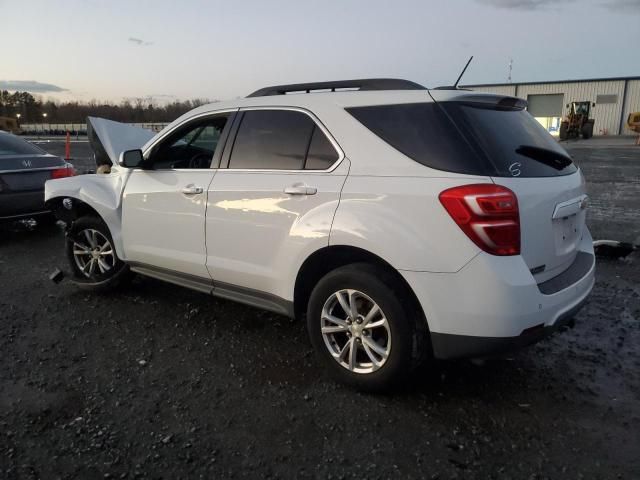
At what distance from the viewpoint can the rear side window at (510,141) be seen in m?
2.80

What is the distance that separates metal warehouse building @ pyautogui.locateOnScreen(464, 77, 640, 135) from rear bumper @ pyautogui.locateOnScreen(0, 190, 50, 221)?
42.5 meters

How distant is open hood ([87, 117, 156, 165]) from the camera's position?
18.8 ft

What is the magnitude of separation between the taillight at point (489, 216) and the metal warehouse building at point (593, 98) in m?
44.9

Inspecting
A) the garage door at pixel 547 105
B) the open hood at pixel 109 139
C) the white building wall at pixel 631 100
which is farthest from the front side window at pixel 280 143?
the white building wall at pixel 631 100

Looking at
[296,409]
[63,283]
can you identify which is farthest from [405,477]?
[63,283]

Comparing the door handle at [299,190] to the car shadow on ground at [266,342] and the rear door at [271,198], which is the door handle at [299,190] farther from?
the car shadow on ground at [266,342]

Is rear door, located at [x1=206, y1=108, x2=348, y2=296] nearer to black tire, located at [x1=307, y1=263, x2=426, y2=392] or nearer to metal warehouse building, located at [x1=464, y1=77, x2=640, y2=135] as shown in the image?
black tire, located at [x1=307, y1=263, x2=426, y2=392]

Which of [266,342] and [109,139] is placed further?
[109,139]

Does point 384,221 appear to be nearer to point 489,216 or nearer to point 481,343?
point 489,216

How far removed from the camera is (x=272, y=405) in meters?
3.05

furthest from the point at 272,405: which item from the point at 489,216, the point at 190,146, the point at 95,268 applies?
the point at 95,268

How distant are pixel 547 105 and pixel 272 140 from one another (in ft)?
163

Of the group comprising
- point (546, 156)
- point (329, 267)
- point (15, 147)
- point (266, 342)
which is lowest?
point (266, 342)

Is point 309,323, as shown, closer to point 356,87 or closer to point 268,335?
point 268,335
